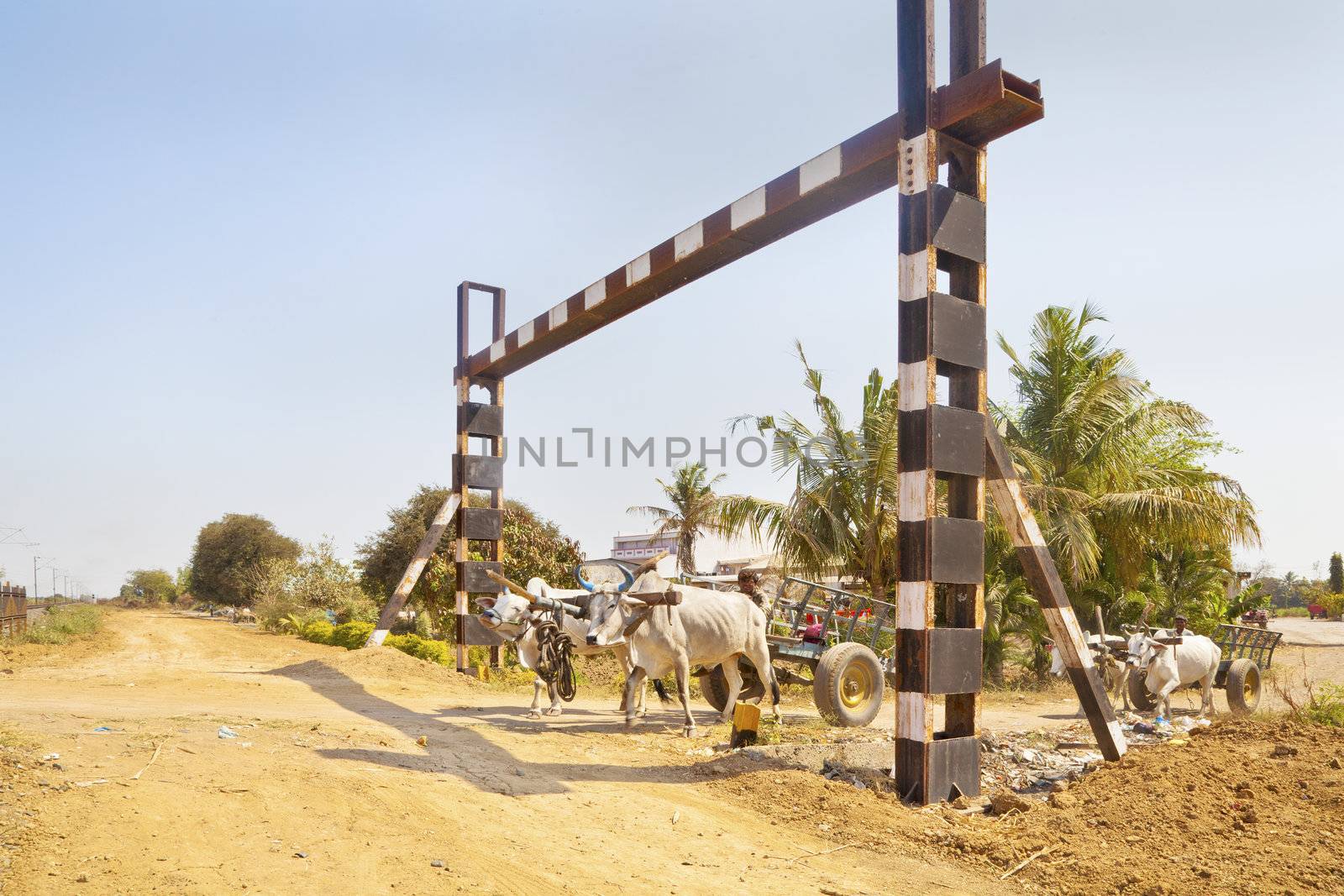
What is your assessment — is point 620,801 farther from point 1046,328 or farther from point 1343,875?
point 1046,328

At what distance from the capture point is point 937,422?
7.71 meters

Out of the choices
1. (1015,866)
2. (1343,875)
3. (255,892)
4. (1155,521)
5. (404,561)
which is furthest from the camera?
(404,561)

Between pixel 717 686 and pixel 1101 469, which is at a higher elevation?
pixel 1101 469

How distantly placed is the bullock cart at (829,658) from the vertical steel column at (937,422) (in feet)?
8.84

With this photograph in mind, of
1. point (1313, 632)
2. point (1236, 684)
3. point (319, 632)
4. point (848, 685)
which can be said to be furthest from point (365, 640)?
point (1313, 632)

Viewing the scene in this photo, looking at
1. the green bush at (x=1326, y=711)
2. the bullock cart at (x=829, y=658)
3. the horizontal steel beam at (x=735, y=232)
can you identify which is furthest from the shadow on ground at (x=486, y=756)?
the green bush at (x=1326, y=711)

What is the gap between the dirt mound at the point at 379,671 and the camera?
14.9 meters

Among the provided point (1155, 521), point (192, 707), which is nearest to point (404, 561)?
point (192, 707)

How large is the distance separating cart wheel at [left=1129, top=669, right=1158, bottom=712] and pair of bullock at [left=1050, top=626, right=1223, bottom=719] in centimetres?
4

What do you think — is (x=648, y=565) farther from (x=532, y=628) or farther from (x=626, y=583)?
(x=532, y=628)

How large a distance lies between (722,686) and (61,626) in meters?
20.1

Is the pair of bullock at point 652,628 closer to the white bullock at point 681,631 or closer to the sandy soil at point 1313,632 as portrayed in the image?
the white bullock at point 681,631

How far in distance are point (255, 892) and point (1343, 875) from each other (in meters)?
6.20

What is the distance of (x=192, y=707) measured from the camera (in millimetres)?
11336
